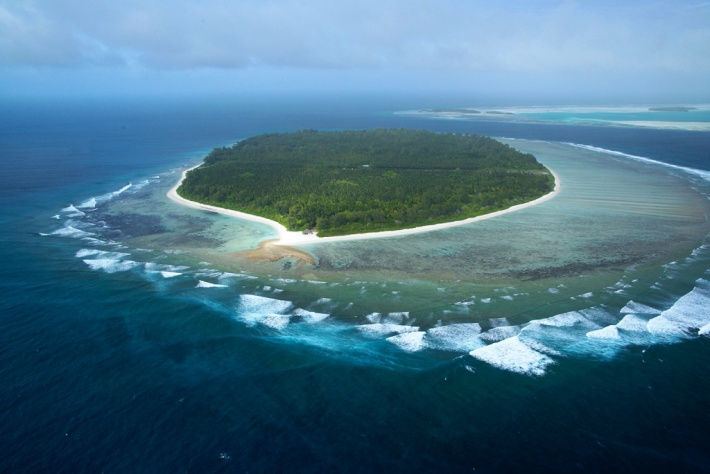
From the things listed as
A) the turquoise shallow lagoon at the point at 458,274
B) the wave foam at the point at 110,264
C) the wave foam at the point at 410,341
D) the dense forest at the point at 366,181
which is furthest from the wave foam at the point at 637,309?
the wave foam at the point at 110,264

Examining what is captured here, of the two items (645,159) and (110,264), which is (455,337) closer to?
(110,264)

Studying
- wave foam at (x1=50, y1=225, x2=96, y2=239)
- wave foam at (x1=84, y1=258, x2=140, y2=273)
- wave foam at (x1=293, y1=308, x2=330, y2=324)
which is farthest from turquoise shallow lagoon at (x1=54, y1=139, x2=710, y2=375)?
wave foam at (x1=50, y1=225, x2=96, y2=239)

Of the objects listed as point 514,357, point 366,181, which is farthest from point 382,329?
point 366,181

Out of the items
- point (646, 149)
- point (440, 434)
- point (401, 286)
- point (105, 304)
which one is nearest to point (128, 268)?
point (105, 304)

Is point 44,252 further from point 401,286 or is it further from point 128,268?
point 401,286

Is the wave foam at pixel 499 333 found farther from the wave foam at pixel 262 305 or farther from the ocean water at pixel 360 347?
the wave foam at pixel 262 305

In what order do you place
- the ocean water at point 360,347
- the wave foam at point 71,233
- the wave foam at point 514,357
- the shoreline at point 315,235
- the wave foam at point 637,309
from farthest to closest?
the wave foam at point 71,233 → the shoreline at point 315,235 → the wave foam at point 637,309 → the wave foam at point 514,357 → the ocean water at point 360,347

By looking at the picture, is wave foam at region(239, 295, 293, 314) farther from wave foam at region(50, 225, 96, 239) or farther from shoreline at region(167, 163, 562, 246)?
wave foam at region(50, 225, 96, 239)
